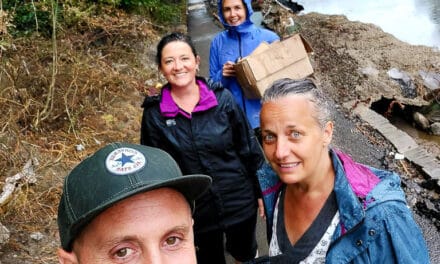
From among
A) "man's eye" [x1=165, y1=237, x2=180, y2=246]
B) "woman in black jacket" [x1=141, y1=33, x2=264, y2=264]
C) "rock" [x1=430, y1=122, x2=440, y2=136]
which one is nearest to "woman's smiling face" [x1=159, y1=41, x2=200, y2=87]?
"woman in black jacket" [x1=141, y1=33, x2=264, y2=264]

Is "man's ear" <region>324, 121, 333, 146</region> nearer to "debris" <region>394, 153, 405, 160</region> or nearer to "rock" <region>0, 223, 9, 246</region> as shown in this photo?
"rock" <region>0, 223, 9, 246</region>

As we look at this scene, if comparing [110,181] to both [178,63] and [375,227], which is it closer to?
[375,227]

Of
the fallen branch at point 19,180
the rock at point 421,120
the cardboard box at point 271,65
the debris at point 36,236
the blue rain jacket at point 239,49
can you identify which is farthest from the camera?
the rock at point 421,120

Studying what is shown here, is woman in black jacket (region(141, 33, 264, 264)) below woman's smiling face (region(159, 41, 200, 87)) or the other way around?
below

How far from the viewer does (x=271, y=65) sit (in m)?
3.26

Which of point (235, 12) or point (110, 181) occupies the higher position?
point (235, 12)

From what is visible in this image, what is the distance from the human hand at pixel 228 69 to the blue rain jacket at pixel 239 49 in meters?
0.08

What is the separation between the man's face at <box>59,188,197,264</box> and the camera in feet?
3.92

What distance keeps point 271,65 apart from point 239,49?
1.76ft

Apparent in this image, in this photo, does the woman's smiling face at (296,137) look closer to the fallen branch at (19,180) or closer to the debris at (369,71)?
the fallen branch at (19,180)

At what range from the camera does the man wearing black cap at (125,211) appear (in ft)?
3.91

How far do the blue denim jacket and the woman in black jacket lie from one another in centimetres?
108

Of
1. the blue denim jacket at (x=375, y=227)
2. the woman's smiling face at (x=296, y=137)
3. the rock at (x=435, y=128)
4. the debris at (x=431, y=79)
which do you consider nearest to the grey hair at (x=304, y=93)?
the woman's smiling face at (x=296, y=137)

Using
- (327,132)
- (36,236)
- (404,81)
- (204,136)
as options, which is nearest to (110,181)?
(327,132)
